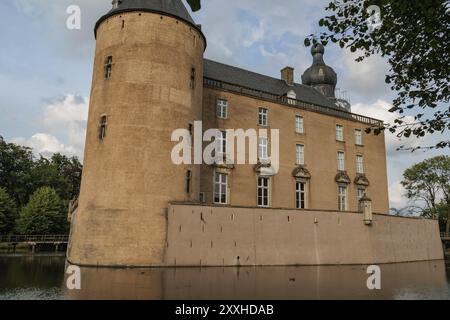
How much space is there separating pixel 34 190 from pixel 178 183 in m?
34.1

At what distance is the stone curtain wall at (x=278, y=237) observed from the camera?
19.4 metres

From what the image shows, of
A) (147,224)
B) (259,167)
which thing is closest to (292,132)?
(259,167)

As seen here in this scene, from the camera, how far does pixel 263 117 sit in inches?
1102

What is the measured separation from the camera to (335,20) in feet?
27.8

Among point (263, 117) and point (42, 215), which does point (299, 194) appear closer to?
point (263, 117)

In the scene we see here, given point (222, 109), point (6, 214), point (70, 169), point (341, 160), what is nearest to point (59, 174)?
point (70, 169)

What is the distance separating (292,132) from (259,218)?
31.9 ft

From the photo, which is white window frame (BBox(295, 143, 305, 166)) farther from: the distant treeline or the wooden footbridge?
the distant treeline

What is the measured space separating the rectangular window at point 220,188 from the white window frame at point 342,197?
9982 mm

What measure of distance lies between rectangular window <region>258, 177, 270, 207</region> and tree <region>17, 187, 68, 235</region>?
2421 centimetres

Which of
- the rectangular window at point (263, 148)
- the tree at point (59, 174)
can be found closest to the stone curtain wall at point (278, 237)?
the rectangular window at point (263, 148)

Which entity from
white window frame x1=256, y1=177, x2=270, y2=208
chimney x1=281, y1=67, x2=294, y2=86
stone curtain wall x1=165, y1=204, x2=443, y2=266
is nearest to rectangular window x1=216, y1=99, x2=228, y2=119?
white window frame x1=256, y1=177, x2=270, y2=208

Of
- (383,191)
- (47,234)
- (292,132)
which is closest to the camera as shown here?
(292,132)
